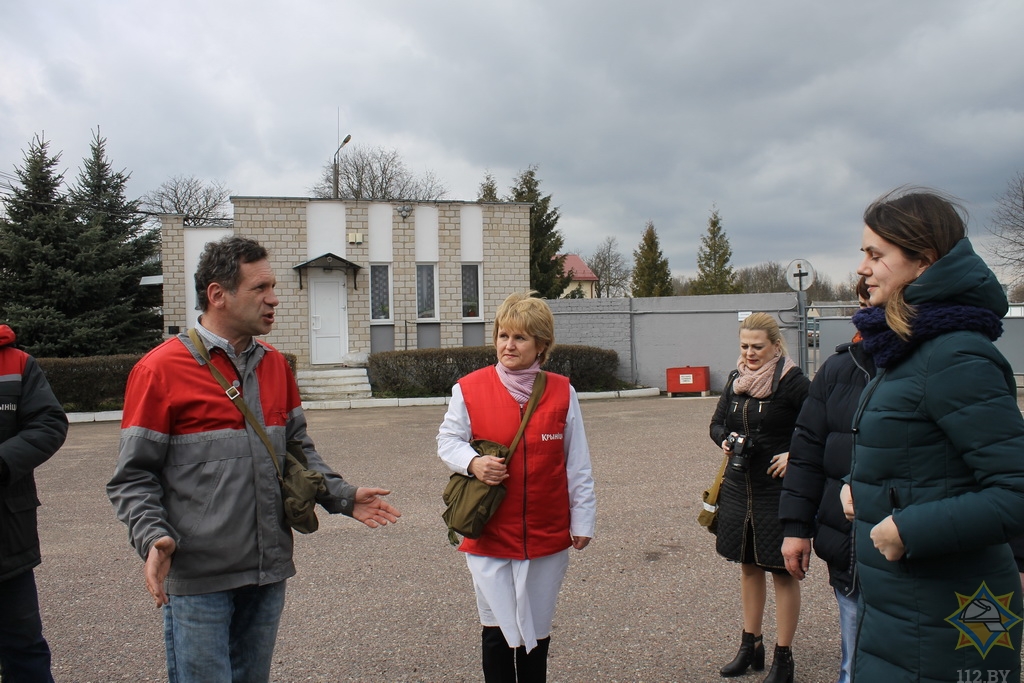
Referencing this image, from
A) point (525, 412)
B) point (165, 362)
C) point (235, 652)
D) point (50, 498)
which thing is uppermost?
point (165, 362)

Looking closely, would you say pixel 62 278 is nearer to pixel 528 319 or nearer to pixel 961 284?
pixel 528 319

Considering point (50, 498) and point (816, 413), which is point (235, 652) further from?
point (50, 498)

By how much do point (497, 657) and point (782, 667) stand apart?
1525mm

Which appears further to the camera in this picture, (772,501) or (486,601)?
(772,501)

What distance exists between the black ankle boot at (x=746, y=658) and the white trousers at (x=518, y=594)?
1199 mm

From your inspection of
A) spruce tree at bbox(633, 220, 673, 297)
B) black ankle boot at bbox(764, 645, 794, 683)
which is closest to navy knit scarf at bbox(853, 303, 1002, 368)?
black ankle boot at bbox(764, 645, 794, 683)

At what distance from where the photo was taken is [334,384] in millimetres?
18609

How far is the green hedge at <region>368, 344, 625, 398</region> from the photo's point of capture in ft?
58.3

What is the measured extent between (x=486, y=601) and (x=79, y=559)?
14.1 ft

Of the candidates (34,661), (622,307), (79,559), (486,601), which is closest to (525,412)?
(486,601)

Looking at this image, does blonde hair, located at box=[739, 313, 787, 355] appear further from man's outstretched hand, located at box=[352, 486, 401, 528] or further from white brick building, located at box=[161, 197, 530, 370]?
white brick building, located at box=[161, 197, 530, 370]

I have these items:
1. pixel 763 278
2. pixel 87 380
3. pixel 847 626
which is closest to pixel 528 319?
pixel 847 626

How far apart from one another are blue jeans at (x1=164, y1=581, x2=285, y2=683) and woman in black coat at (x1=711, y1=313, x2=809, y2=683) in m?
2.35

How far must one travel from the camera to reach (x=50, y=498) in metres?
7.99
